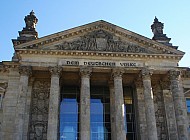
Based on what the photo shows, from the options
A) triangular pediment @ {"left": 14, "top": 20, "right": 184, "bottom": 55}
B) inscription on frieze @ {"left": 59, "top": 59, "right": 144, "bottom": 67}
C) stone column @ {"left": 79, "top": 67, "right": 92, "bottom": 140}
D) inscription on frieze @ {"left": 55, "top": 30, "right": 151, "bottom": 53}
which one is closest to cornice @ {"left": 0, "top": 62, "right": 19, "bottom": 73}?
triangular pediment @ {"left": 14, "top": 20, "right": 184, "bottom": 55}

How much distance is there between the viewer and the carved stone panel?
2910 cm

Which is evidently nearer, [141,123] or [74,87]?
[141,123]

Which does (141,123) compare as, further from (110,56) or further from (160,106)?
(110,56)

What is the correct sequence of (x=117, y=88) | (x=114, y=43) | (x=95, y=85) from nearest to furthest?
1. (x=117, y=88)
2. (x=114, y=43)
3. (x=95, y=85)

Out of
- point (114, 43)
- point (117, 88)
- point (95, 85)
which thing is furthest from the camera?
point (95, 85)

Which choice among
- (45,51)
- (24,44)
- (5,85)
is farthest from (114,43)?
(5,85)

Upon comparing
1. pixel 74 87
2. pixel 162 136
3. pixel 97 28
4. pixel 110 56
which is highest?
pixel 97 28

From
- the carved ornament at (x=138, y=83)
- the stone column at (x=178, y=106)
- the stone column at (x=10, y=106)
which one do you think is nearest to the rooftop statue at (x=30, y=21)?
the stone column at (x=10, y=106)

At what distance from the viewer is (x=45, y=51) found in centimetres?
2983

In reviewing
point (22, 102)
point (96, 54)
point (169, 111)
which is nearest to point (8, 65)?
point (22, 102)

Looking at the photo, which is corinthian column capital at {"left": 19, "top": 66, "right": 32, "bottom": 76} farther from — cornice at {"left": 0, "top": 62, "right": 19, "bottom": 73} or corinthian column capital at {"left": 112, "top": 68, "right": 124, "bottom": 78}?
corinthian column capital at {"left": 112, "top": 68, "right": 124, "bottom": 78}

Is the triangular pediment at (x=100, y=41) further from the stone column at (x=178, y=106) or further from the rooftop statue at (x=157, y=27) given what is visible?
the rooftop statue at (x=157, y=27)

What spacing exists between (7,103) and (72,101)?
672 centimetres

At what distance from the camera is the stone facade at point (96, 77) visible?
1121 inches
